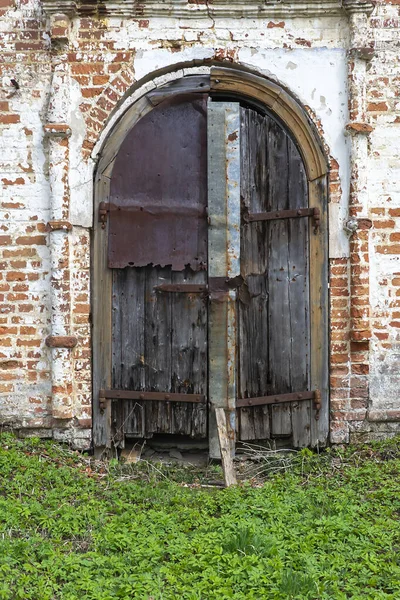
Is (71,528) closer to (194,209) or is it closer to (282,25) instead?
(194,209)

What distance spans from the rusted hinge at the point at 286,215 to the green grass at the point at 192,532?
1.85 meters

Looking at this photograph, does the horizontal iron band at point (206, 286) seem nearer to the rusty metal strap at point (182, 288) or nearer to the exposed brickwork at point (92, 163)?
the rusty metal strap at point (182, 288)

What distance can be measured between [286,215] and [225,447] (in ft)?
5.99

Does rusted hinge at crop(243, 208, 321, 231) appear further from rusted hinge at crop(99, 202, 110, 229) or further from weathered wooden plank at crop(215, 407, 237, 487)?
weathered wooden plank at crop(215, 407, 237, 487)

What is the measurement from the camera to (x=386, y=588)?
3348 millimetres

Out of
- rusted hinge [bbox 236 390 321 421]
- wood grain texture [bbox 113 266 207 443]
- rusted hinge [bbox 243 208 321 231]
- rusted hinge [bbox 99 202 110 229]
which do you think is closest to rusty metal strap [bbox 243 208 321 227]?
rusted hinge [bbox 243 208 321 231]

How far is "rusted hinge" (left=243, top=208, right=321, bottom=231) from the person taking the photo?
540cm

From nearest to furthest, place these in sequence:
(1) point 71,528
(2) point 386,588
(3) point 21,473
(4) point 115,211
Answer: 1. (2) point 386,588
2. (1) point 71,528
3. (3) point 21,473
4. (4) point 115,211

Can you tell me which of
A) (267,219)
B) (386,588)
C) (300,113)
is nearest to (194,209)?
(267,219)

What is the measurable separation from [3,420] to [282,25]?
3.73 meters

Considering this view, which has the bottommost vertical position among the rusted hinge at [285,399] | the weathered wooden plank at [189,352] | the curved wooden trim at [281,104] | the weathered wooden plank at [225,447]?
the weathered wooden plank at [225,447]

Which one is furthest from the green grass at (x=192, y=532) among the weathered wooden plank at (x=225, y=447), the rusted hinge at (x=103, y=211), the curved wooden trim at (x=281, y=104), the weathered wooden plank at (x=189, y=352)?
the curved wooden trim at (x=281, y=104)

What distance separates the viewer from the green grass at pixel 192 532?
3.28 meters

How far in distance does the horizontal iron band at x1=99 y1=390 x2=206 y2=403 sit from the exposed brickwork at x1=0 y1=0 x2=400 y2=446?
0.18m
